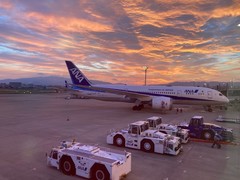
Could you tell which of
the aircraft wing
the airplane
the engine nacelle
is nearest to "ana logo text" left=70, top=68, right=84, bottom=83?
the airplane

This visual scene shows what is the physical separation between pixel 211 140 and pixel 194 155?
4948 millimetres

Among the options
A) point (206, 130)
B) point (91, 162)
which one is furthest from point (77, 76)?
point (91, 162)

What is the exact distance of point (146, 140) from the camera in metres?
15.3

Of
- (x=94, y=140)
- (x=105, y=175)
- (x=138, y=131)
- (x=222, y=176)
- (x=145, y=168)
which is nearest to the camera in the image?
(x=105, y=175)

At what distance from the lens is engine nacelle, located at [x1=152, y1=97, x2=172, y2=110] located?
114 feet

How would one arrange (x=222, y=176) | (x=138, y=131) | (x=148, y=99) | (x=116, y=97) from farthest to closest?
1. (x=116, y=97)
2. (x=148, y=99)
3. (x=138, y=131)
4. (x=222, y=176)

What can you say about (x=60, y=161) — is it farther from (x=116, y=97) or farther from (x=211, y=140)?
(x=116, y=97)

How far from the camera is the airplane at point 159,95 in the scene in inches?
1414

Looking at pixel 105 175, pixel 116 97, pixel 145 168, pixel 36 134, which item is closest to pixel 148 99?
pixel 116 97

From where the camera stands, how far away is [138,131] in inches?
621

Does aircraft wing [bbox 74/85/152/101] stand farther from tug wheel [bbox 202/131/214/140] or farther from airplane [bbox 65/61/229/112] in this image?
tug wheel [bbox 202/131/214/140]

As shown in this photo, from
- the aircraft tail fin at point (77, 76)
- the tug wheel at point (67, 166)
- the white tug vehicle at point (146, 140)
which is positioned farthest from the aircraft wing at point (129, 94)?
the tug wheel at point (67, 166)

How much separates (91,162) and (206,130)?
12.4m

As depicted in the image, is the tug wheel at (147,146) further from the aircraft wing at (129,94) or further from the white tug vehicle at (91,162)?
the aircraft wing at (129,94)
